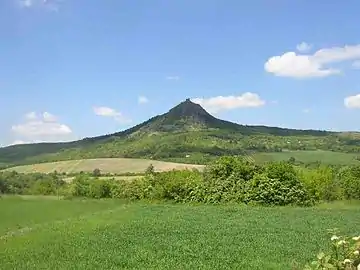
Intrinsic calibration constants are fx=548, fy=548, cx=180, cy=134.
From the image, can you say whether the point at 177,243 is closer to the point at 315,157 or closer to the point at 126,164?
the point at 126,164

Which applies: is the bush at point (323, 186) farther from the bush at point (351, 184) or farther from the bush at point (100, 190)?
the bush at point (100, 190)

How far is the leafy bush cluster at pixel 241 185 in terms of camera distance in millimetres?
74062

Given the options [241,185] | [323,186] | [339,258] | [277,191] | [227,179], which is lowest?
[323,186]

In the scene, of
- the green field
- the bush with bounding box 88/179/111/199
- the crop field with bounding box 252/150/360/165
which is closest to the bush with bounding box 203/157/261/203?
the bush with bounding box 88/179/111/199

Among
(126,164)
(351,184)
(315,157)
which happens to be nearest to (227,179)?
(351,184)

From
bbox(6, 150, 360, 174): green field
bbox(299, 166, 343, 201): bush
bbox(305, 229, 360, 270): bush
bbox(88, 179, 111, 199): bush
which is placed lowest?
bbox(299, 166, 343, 201): bush

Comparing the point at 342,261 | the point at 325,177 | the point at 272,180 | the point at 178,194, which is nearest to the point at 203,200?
the point at 178,194

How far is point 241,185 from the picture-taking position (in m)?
76.7

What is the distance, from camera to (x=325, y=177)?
85875 mm

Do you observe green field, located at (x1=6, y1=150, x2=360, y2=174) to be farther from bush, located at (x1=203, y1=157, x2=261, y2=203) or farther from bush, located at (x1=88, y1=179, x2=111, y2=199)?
bush, located at (x1=203, y1=157, x2=261, y2=203)

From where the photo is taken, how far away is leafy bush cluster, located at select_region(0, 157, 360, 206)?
7406 centimetres

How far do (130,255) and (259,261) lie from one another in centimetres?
605

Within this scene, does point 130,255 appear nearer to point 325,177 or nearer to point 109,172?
point 325,177

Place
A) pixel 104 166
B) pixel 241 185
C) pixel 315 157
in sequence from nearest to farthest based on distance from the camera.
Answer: pixel 241 185 < pixel 104 166 < pixel 315 157
